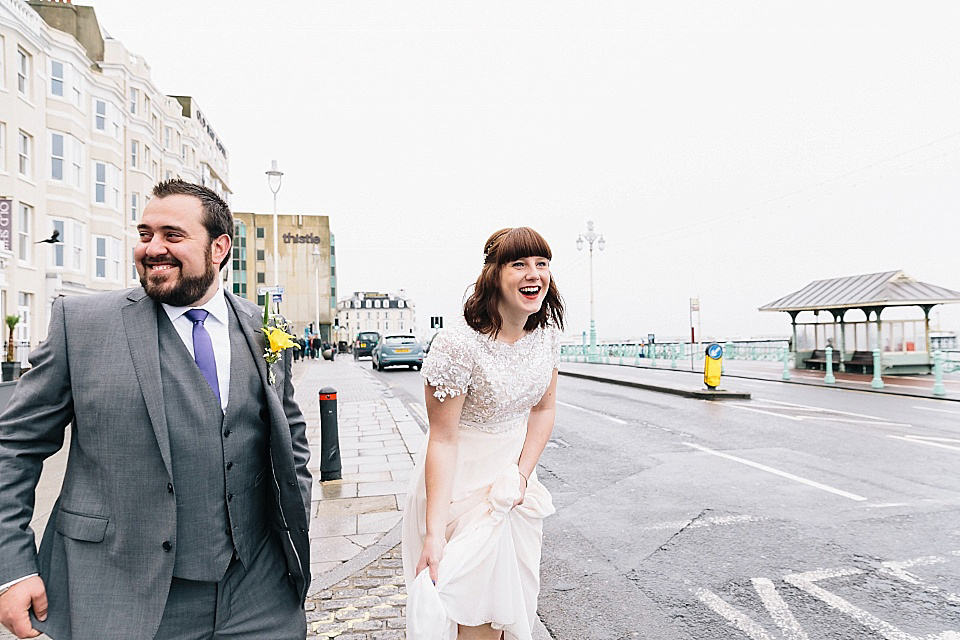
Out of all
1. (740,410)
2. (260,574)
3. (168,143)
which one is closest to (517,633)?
(260,574)

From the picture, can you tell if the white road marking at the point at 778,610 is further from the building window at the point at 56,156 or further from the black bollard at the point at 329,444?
the building window at the point at 56,156

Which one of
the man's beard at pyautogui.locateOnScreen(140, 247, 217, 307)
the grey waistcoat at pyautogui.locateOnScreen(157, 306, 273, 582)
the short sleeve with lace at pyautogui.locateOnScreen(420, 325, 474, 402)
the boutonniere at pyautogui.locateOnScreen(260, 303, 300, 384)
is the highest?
the man's beard at pyautogui.locateOnScreen(140, 247, 217, 307)

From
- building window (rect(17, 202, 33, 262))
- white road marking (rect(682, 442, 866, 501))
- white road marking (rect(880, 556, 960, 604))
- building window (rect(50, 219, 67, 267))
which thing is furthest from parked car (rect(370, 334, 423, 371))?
white road marking (rect(880, 556, 960, 604))

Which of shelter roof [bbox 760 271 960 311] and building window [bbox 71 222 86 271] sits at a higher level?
building window [bbox 71 222 86 271]

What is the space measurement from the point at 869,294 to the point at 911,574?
2047 centimetres

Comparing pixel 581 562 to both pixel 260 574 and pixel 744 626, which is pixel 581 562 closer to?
pixel 744 626

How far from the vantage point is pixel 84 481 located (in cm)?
193

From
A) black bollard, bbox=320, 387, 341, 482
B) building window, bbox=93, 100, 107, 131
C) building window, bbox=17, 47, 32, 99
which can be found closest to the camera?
black bollard, bbox=320, 387, 341, 482

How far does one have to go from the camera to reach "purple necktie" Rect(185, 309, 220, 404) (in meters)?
2.05

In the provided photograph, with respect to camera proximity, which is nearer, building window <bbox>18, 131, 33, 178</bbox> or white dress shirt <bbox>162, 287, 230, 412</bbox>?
white dress shirt <bbox>162, 287, 230, 412</bbox>

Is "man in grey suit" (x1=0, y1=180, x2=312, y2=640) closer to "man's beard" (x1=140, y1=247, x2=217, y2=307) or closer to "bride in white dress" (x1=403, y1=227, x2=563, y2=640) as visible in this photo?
"man's beard" (x1=140, y1=247, x2=217, y2=307)

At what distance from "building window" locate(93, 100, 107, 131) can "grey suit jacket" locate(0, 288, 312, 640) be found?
31050 mm

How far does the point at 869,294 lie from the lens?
70.9 feet

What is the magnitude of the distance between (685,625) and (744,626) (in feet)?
1.03
